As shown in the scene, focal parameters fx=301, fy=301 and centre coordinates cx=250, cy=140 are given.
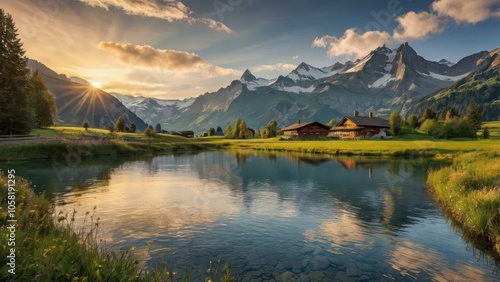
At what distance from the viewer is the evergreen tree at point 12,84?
5750 centimetres

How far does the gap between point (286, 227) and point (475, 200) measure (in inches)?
435

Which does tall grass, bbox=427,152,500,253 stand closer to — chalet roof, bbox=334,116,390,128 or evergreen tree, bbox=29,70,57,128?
chalet roof, bbox=334,116,390,128

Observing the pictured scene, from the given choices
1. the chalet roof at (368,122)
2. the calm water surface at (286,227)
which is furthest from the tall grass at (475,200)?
the chalet roof at (368,122)

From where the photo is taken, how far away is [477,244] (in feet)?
52.4

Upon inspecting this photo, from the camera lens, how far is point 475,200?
17.4 metres

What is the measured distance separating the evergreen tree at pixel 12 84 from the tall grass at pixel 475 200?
69.5 m

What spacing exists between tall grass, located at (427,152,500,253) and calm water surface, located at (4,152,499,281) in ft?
3.61

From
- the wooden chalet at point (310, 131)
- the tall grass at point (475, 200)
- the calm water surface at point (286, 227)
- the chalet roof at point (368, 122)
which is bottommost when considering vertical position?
the calm water surface at point (286, 227)

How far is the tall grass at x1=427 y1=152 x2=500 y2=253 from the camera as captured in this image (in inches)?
618

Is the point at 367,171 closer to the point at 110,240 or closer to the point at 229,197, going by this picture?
the point at 229,197

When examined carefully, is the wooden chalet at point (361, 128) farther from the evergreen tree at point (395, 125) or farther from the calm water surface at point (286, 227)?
the calm water surface at point (286, 227)

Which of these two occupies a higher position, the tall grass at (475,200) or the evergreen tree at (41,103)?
the evergreen tree at (41,103)

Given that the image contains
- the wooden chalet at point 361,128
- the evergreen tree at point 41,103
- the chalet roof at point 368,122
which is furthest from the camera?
the chalet roof at point 368,122

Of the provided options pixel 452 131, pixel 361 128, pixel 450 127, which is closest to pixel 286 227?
pixel 361 128
